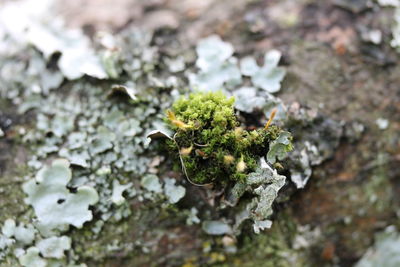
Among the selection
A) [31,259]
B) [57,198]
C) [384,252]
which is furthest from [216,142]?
[384,252]

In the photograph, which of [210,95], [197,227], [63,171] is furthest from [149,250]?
[210,95]

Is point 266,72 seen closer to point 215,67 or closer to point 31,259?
point 215,67

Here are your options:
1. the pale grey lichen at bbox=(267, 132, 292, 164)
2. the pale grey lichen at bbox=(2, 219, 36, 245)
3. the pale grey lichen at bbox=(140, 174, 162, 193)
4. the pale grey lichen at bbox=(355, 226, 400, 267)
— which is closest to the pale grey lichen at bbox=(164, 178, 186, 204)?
the pale grey lichen at bbox=(140, 174, 162, 193)

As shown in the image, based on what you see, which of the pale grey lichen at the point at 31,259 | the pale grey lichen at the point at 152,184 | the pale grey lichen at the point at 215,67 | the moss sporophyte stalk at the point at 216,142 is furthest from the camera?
the pale grey lichen at the point at 215,67

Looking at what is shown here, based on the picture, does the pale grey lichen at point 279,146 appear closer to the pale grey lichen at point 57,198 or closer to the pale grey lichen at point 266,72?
the pale grey lichen at point 266,72

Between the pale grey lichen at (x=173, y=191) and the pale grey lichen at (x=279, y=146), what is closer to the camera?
the pale grey lichen at (x=279, y=146)

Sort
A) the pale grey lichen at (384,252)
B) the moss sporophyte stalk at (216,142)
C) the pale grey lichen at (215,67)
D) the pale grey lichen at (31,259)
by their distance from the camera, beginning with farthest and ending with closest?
the pale grey lichen at (384,252), the pale grey lichen at (215,67), the pale grey lichen at (31,259), the moss sporophyte stalk at (216,142)

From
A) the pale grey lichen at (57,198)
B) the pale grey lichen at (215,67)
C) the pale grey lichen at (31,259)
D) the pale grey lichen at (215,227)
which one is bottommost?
the pale grey lichen at (215,227)

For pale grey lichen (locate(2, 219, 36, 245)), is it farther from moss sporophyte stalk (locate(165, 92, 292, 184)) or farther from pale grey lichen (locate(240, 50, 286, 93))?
pale grey lichen (locate(240, 50, 286, 93))

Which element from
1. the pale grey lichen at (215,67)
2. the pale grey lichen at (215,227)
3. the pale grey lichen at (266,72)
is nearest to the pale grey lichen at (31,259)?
the pale grey lichen at (215,227)
